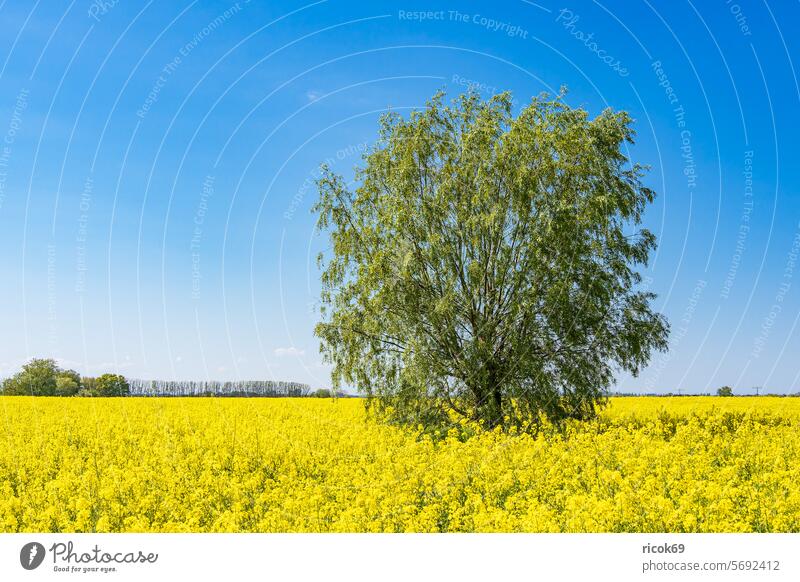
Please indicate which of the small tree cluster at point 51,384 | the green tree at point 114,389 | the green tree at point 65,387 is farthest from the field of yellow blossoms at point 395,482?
the green tree at point 65,387

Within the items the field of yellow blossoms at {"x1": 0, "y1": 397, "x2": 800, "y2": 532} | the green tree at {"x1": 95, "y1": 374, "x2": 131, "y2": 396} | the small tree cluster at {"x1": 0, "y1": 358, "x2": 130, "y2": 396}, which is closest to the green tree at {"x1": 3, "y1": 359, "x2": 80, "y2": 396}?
the small tree cluster at {"x1": 0, "y1": 358, "x2": 130, "y2": 396}

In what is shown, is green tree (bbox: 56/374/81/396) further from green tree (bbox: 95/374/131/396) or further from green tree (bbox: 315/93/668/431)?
green tree (bbox: 315/93/668/431)

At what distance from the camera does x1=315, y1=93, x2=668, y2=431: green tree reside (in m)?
20.8

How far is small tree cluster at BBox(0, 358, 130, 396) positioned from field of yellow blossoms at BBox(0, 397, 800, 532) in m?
39.0

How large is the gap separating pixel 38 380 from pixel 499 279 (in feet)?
189

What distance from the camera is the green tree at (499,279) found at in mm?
20797
